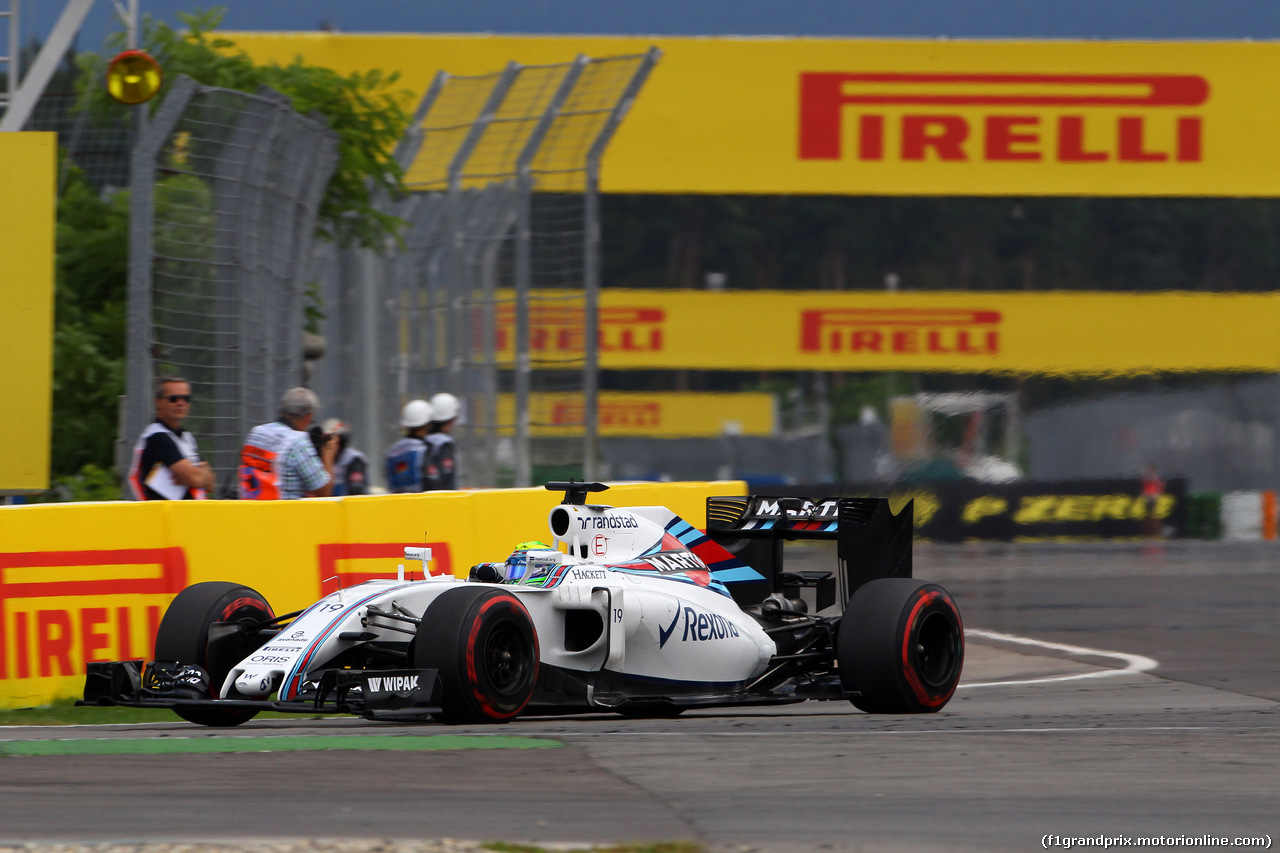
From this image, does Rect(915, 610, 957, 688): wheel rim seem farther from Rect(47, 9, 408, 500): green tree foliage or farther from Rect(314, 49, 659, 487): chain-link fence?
Rect(47, 9, 408, 500): green tree foliage

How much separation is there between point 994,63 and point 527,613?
2137 centimetres

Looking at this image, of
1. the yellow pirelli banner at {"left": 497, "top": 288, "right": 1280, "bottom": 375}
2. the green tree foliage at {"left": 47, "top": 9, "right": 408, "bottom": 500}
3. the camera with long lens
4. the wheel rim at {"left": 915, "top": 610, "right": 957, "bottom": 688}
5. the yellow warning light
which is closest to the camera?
the wheel rim at {"left": 915, "top": 610, "right": 957, "bottom": 688}

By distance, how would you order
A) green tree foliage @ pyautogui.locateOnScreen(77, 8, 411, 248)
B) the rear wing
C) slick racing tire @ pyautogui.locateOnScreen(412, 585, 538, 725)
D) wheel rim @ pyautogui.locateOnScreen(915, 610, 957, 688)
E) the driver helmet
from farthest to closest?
green tree foliage @ pyautogui.locateOnScreen(77, 8, 411, 248) → the rear wing → wheel rim @ pyautogui.locateOnScreen(915, 610, 957, 688) → the driver helmet → slick racing tire @ pyautogui.locateOnScreen(412, 585, 538, 725)

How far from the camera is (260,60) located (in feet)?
83.8

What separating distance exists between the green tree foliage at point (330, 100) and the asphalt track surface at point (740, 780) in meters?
8.11

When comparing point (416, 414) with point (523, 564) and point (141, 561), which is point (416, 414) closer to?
point (141, 561)

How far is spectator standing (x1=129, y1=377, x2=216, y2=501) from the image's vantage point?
930 cm

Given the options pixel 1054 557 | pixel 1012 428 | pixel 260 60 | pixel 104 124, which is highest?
pixel 260 60

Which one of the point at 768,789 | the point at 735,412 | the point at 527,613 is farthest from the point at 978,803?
the point at 735,412

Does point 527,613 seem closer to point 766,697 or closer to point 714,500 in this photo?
point 766,697

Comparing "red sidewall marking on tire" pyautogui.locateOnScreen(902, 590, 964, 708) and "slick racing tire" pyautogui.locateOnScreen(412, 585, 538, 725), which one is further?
"red sidewall marking on tire" pyautogui.locateOnScreen(902, 590, 964, 708)

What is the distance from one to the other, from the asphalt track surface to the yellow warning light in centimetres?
429

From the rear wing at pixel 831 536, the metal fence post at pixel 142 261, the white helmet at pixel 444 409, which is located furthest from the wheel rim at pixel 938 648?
the white helmet at pixel 444 409

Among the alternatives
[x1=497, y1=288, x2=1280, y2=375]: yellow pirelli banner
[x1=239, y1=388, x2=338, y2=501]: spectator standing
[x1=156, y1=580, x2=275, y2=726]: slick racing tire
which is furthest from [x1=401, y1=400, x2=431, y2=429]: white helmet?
[x1=497, y1=288, x2=1280, y2=375]: yellow pirelli banner
